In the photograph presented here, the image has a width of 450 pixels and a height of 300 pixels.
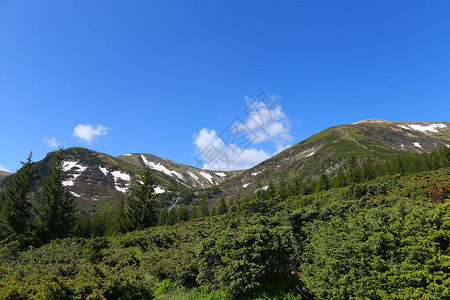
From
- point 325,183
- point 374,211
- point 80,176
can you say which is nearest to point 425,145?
point 325,183

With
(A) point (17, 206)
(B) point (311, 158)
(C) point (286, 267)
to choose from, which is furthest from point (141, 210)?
(B) point (311, 158)

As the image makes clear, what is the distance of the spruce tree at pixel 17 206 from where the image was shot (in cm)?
2945

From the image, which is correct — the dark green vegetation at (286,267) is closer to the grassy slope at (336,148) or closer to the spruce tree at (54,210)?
the spruce tree at (54,210)

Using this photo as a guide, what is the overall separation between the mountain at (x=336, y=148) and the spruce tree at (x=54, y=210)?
11193 cm

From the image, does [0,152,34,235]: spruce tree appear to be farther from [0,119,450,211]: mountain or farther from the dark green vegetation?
[0,119,450,211]: mountain

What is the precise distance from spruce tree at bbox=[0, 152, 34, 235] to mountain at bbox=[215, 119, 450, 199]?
117m

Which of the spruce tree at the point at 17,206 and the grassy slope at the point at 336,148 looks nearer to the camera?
the spruce tree at the point at 17,206

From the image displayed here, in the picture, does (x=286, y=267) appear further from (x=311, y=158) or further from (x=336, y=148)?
(x=311, y=158)

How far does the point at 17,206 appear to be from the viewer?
3048 centimetres

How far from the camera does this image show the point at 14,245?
73.0 ft

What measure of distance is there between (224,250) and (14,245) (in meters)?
24.1

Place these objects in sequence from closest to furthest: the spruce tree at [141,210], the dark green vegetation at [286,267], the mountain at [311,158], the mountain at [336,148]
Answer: the dark green vegetation at [286,267] → the spruce tree at [141,210] → the mountain at [336,148] → the mountain at [311,158]

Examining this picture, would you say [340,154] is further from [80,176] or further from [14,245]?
[80,176]

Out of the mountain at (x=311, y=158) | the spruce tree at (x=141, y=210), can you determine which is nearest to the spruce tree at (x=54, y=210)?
the spruce tree at (x=141, y=210)
